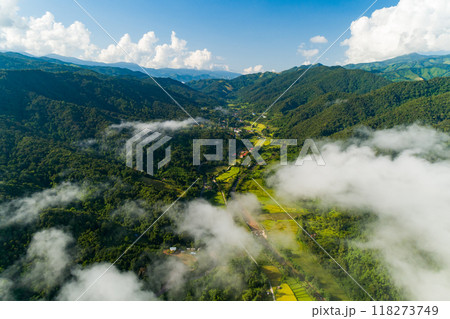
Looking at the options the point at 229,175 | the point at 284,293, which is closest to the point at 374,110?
the point at 229,175

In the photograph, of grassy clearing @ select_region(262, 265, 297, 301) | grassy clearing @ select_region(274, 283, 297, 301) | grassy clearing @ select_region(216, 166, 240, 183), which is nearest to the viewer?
grassy clearing @ select_region(274, 283, 297, 301)

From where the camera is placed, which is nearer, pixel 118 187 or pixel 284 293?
pixel 284 293

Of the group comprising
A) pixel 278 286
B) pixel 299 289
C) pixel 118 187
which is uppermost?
pixel 118 187

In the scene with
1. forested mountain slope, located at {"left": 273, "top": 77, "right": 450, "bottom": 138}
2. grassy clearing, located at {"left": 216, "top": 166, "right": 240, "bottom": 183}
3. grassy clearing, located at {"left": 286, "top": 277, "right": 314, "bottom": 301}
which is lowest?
grassy clearing, located at {"left": 286, "top": 277, "right": 314, "bottom": 301}

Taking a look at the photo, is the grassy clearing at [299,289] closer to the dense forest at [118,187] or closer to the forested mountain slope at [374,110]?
the dense forest at [118,187]

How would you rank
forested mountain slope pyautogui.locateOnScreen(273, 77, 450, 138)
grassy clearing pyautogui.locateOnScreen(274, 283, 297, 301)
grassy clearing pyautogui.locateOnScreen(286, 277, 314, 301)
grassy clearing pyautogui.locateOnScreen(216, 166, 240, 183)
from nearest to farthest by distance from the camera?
grassy clearing pyautogui.locateOnScreen(274, 283, 297, 301), grassy clearing pyautogui.locateOnScreen(286, 277, 314, 301), grassy clearing pyautogui.locateOnScreen(216, 166, 240, 183), forested mountain slope pyautogui.locateOnScreen(273, 77, 450, 138)

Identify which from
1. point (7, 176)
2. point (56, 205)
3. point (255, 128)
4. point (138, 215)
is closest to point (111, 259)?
point (138, 215)

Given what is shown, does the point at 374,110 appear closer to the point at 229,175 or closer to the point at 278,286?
the point at 229,175

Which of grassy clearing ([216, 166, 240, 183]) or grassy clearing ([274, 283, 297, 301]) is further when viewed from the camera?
grassy clearing ([216, 166, 240, 183])

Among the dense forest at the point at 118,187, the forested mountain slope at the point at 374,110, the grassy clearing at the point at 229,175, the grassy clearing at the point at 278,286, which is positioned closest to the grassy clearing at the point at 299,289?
the grassy clearing at the point at 278,286

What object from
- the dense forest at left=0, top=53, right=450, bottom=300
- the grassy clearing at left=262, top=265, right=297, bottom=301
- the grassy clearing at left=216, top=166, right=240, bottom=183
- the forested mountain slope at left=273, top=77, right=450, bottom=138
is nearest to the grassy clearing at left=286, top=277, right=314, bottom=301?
the grassy clearing at left=262, top=265, right=297, bottom=301

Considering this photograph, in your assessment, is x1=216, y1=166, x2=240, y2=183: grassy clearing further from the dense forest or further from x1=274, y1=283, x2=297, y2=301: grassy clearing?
x1=274, y1=283, x2=297, y2=301: grassy clearing
